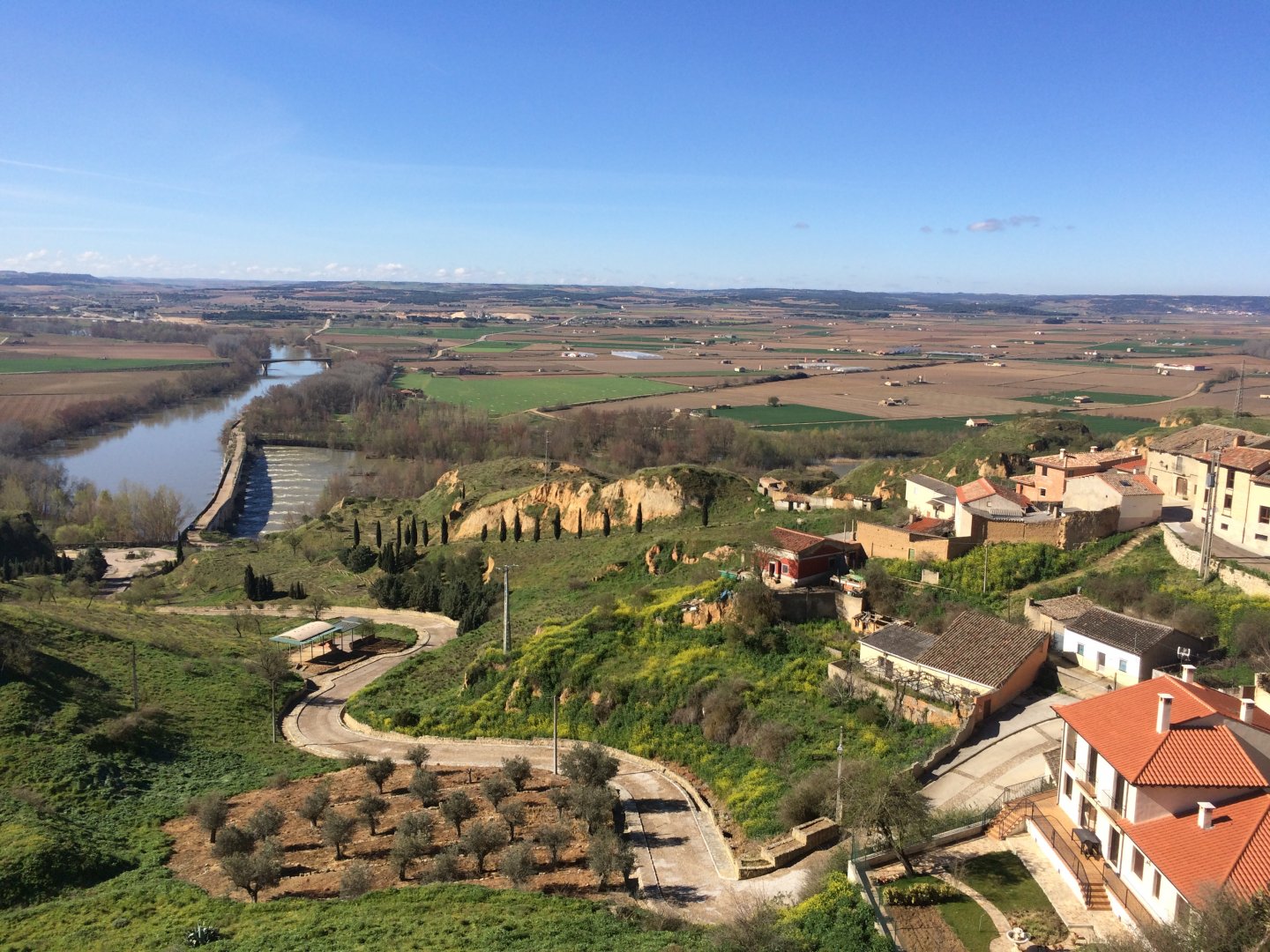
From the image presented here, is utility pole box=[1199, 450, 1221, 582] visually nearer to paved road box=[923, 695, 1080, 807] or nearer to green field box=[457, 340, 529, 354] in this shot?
Answer: paved road box=[923, 695, 1080, 807]

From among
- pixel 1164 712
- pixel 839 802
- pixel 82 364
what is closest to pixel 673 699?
pixel 839 802

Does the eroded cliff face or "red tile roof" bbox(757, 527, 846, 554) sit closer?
"red tile roof" bbox(757, 527, 846, 554)

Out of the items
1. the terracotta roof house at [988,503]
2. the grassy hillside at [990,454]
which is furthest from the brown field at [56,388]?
the terracotta roof house at [988,503]

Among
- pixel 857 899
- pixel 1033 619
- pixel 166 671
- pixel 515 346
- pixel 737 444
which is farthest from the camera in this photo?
pixel 515 346

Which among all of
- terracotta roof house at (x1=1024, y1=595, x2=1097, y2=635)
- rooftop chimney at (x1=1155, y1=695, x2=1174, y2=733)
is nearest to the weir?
terracotta roof house at (x1=1024, y1=595, x2=1097, y2=635)

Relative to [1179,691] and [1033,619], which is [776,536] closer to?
[1033,619]

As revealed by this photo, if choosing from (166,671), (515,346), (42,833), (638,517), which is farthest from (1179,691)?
(515,346)

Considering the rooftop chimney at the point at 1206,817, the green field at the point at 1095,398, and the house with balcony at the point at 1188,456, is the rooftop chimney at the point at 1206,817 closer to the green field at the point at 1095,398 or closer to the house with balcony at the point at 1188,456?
the house with balcony at the point at 1188,456
